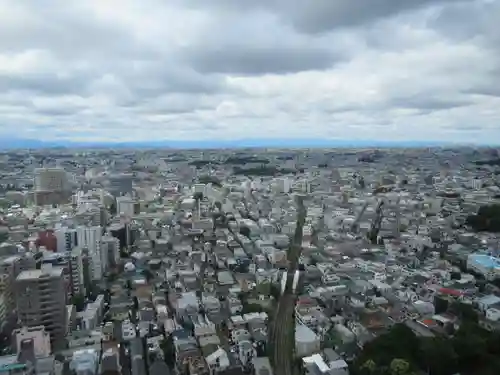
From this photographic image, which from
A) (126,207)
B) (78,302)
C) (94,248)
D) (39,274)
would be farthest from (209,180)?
(39,274)

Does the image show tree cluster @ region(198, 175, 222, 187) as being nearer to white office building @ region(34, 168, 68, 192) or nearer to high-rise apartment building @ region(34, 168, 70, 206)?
high-rise apartment building @ region(34, 168, 70, 206)

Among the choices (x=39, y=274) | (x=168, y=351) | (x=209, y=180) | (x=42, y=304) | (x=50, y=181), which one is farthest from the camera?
(x=209, y=180)

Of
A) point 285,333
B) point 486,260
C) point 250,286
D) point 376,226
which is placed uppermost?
point 486,260

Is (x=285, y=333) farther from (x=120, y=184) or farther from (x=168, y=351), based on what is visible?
(x=120, y=184)

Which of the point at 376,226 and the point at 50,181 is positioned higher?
the point at 50,181

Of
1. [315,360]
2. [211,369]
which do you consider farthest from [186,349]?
[315,360]

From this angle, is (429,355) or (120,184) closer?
(429,355)

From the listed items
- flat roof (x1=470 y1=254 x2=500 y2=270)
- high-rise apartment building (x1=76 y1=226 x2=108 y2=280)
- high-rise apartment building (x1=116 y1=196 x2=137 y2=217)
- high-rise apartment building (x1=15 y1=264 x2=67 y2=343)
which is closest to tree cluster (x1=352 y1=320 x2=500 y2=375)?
flat roof (x1=470 y1=254 x2=500 y2=270)
